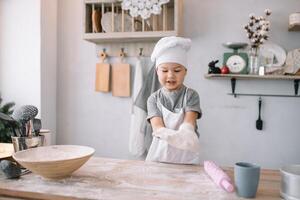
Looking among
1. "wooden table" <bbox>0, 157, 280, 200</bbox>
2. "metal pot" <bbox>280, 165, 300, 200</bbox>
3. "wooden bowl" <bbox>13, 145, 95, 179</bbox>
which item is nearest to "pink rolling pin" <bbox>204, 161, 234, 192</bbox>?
"wooden table" <bbox>0, 157, 280, 200</bbox>

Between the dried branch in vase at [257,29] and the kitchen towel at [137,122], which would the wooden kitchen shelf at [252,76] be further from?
the kitchen towel at [137,122]

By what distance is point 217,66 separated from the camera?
2.01 m

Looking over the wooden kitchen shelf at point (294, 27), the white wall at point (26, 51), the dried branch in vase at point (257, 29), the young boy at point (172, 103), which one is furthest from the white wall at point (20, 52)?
the wooden kitchen shelf at point (294, 27)

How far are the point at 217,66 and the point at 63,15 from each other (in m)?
1.30

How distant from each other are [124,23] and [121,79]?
42cm

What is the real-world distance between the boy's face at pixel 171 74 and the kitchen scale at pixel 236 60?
29.6 inches

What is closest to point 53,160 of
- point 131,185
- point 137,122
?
point 131,185

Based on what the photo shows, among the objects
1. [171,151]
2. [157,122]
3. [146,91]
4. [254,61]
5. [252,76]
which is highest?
[254,61]

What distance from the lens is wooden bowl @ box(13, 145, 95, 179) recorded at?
0.81 meters

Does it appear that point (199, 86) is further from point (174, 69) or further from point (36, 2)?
point (36, 2)

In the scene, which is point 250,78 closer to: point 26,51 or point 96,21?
point 96,21

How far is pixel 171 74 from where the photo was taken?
124 cm

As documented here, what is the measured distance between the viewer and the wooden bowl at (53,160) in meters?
0.81

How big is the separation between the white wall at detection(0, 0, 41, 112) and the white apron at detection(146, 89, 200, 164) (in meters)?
1.24
